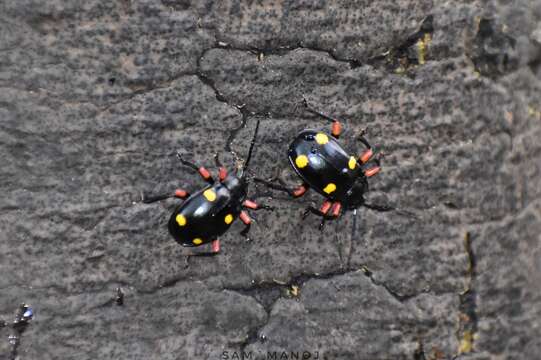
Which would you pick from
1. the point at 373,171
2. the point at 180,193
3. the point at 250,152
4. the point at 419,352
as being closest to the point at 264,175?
the point at 250,152

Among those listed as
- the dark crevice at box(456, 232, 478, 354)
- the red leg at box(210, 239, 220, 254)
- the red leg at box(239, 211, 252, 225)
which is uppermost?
the red leg at box(239, 211, 252, 225)

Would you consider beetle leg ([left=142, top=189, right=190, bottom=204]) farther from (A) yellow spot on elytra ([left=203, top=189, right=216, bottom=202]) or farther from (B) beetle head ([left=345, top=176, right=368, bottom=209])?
(B) beetle head ([left=345, top=176, right=368, bottom=209])

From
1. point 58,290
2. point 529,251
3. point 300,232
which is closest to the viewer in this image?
point 58,290

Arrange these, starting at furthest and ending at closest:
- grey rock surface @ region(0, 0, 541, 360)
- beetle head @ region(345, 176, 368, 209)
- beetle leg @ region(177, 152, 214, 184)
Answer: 1. beetle head @ region(345, 176, 368, 209)
2. beetle leg @ region(177, 152, 214, 184)
3. grey rock surface @ region(0, 0, 541, 360)

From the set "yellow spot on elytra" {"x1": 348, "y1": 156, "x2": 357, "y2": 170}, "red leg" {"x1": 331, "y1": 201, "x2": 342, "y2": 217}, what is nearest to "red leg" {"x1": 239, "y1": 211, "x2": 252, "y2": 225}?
"red leg" {"x1": 331, "y1": 201, "x2": 342, "y2": 217}

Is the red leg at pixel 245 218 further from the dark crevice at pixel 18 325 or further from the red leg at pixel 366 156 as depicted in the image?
the dark crevice at pixel 18 325

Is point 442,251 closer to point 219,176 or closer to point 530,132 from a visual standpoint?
point 530,132

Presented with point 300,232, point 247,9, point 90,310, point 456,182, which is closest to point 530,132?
point 456,182
